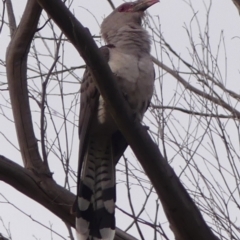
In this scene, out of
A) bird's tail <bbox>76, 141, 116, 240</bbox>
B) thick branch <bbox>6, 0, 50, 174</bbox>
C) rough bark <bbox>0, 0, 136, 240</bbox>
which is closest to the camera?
rough bark <bbox>0, 0, 136, 240</bbox>

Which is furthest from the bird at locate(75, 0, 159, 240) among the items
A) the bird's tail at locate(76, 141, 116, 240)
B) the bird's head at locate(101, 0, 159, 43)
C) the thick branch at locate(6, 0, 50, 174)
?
the thick branch at locate(6, 0, 50, 174)

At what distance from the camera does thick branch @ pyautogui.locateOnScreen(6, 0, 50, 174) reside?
12.3 ft

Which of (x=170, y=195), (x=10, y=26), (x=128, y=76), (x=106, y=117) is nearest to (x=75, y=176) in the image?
(x=106, y=117)

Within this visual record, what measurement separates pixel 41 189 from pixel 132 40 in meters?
1.80

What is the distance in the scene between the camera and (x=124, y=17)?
17.7ft

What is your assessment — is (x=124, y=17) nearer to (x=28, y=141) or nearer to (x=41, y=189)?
(x=28, y=141)

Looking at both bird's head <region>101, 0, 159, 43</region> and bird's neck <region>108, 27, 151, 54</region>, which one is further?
bird's head <region>101, 0, 159, 43</region>

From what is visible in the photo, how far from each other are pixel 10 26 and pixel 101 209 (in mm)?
1465

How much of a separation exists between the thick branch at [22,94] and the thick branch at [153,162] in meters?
0.83

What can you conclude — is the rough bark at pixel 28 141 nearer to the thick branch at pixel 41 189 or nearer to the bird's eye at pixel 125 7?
the thick branch at pixel 41 189

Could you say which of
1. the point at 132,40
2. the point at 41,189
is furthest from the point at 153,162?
the point at 132,40

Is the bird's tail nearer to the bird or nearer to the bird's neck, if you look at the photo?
the bird

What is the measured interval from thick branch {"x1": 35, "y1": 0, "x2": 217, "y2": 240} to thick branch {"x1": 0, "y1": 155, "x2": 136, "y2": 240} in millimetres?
529

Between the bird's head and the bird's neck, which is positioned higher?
the bird's head
